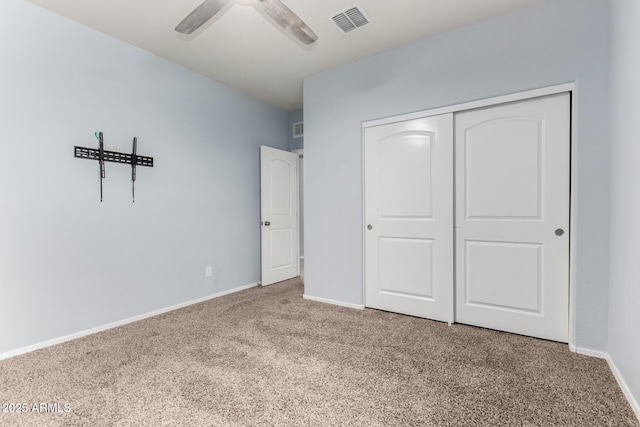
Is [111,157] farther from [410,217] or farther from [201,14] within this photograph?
[410,217]

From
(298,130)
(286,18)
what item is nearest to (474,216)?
(286,18)

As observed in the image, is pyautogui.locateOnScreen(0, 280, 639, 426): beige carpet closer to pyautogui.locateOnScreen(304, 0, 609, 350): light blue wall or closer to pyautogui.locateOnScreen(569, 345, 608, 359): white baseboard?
pyautogui.locateOnScreen(569, 345, 608, 359): white baseboard

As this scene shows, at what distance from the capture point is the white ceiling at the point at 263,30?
7.57 feet

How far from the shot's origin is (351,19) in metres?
2.48

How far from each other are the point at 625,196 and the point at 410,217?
1.49 meters

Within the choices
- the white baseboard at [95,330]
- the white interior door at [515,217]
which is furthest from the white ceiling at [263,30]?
the white baseboard at [95,330]

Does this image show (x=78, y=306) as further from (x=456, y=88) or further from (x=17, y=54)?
(x=456, y=88)

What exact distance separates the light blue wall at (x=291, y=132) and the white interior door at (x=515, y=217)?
2.68 meters

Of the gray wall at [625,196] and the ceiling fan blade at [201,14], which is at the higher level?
the ceiling fan blade at [201,14]

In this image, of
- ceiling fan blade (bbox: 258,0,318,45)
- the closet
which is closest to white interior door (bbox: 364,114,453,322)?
the closet

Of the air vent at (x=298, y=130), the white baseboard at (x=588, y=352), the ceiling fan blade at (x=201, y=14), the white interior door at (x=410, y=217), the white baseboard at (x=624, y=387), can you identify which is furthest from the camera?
the air vent at (x=298, y=130)

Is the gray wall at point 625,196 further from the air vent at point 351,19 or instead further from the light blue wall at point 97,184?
the light blue wall at point 97,184

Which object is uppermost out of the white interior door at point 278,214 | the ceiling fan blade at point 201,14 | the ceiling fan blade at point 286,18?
the ceiling fan blade at point 286,18

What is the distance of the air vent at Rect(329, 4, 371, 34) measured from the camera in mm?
2369
